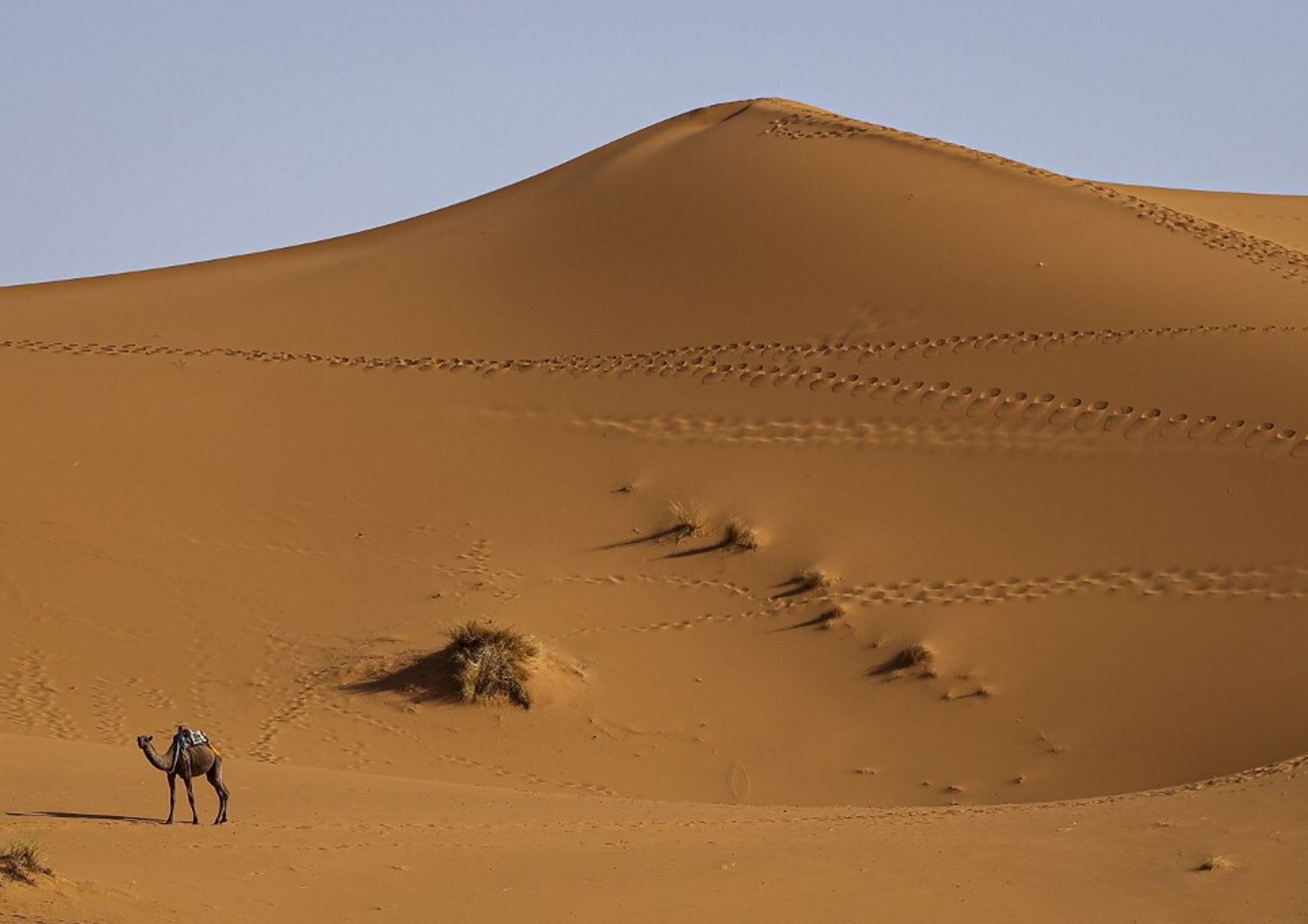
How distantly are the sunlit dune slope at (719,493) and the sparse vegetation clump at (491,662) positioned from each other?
24 cm

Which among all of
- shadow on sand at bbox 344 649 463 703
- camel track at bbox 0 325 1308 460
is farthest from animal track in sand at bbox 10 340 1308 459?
shadow on sand at bbox 344 649 463 703

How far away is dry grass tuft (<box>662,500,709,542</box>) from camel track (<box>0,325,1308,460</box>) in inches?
139

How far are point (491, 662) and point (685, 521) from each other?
14.1ft

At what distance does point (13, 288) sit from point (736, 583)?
18580 millimetres

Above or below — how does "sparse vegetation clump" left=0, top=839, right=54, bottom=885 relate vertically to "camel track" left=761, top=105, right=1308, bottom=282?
below

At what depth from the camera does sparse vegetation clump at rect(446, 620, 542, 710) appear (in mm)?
18391

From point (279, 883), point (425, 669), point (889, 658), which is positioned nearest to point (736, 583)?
point (889, 658)

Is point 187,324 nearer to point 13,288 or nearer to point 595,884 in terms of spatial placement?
point 13,288

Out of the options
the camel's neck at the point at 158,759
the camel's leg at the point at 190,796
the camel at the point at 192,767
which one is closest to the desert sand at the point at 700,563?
the camel's leg at the point at 190,796

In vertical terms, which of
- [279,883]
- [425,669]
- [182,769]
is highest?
[425,669]

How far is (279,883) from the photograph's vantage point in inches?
437

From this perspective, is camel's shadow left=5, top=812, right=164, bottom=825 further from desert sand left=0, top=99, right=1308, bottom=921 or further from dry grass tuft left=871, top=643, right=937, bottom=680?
dry grass tuft left=871, top=643, right=937, bottom=680

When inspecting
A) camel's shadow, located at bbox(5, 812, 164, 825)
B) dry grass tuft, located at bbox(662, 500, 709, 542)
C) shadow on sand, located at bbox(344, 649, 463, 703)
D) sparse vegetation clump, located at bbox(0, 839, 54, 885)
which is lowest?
sparse vegetation clump, located at bbox(0, 839, 54, 885)

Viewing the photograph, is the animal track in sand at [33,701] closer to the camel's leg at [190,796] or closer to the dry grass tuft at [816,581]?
the camel's leg at [190,796]
